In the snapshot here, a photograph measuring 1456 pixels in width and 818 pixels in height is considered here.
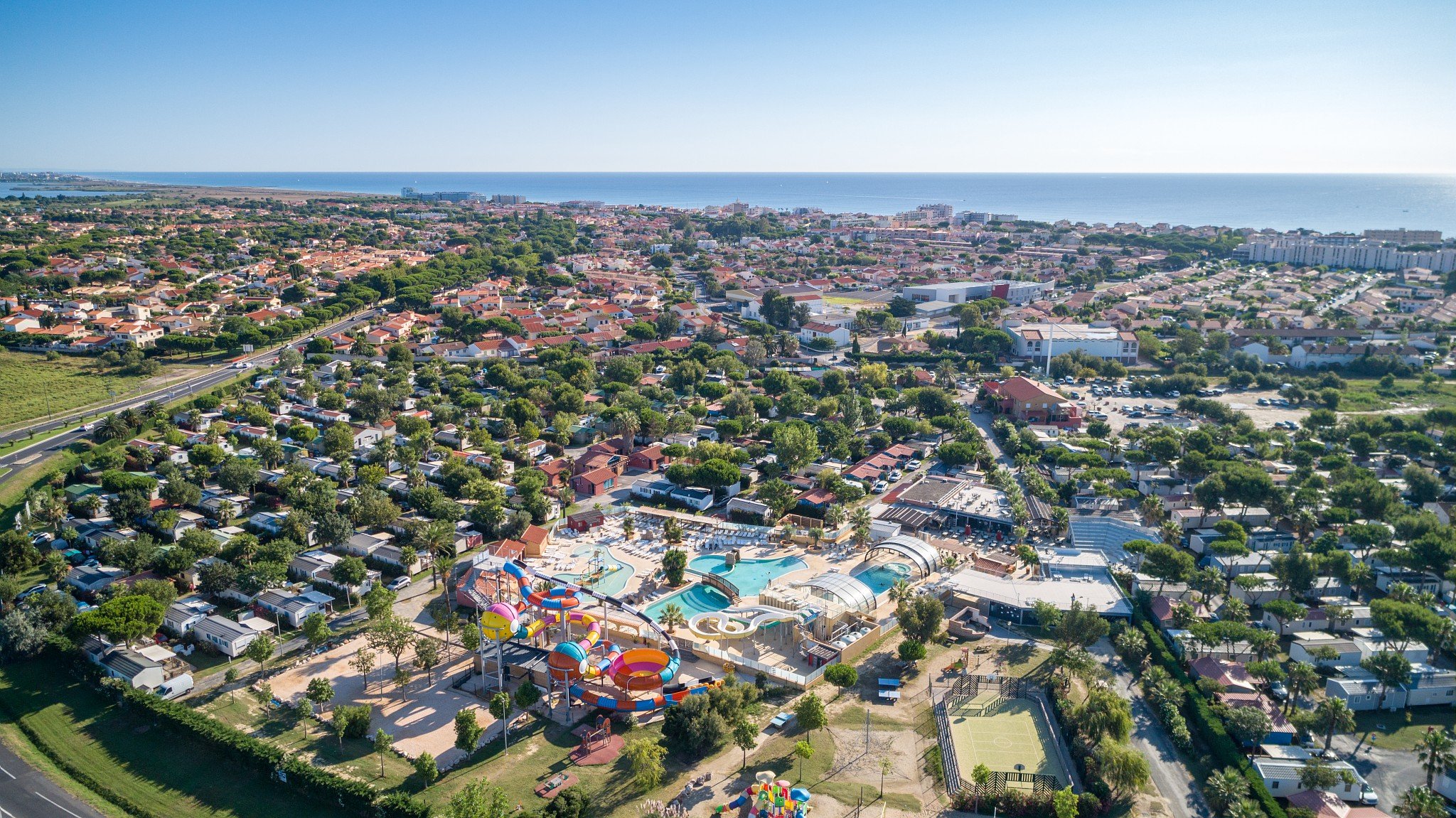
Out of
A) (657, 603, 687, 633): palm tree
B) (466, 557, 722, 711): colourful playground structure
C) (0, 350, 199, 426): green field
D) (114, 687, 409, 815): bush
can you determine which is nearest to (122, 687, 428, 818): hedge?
(114, 687, 409, 815): bush

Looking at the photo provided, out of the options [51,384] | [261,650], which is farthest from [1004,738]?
[51,384]

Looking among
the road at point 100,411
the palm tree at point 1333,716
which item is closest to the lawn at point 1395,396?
the palm tree at point 1333,716

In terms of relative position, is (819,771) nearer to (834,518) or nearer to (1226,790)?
(1226,790)

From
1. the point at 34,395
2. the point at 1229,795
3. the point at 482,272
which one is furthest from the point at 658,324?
the point at 1229,795

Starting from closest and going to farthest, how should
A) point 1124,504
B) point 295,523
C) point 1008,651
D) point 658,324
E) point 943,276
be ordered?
point 1008,651, point 295,523, point 1124,504, point 658,324, point 943,276

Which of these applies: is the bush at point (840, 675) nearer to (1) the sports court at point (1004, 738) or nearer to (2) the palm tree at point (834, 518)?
(1) the sports court at point (1004, 738)

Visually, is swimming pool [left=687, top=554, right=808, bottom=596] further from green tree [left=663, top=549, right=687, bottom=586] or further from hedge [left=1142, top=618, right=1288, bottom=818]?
hedge [left=1142, top=618, right=1288, bottom=818]

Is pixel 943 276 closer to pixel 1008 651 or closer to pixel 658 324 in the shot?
pixel 658 324
